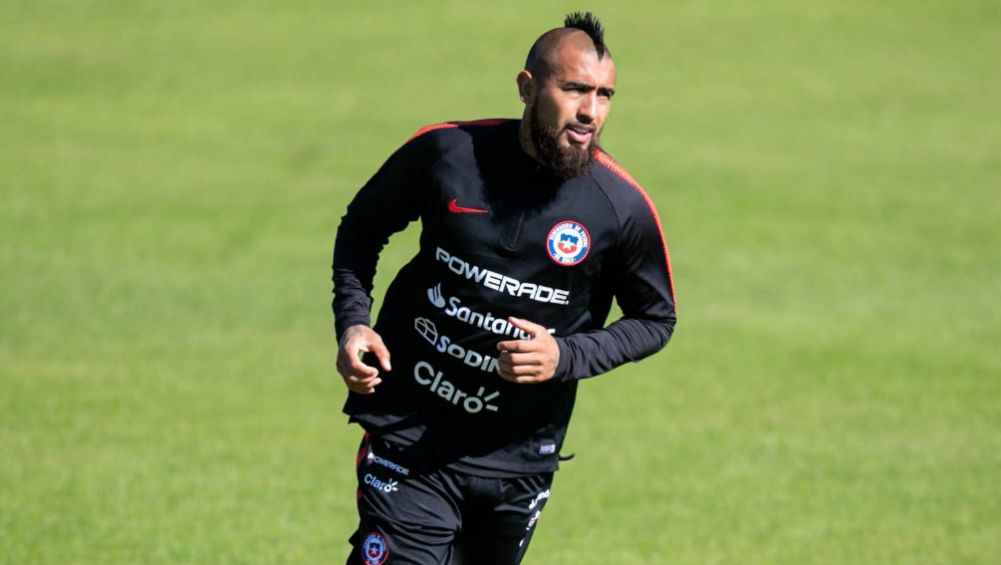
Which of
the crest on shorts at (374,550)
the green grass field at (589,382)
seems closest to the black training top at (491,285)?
the crest on shorts at (374,550)

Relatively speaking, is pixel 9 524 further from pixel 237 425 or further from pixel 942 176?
pixel 942 176

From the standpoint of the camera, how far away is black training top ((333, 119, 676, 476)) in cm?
551

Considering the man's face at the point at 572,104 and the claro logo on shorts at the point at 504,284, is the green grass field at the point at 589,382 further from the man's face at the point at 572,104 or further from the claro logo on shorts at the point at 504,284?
the man's face at the point at 572,104

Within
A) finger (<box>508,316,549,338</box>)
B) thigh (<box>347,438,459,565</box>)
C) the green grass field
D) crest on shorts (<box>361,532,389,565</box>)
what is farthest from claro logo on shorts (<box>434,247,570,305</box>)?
the green grass field

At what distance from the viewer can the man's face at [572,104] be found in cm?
533

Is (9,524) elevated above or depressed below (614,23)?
below

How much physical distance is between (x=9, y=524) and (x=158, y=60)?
53.5 ft

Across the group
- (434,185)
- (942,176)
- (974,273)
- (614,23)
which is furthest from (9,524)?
(614,23)

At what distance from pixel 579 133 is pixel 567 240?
416mm

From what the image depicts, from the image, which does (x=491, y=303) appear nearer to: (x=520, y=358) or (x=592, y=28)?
(x=520, y=358)

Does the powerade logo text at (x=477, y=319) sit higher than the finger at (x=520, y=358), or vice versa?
the powerade logo text at (x=477, y=319)

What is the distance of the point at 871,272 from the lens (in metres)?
16.5

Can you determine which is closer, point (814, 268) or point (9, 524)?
point (9, 524)

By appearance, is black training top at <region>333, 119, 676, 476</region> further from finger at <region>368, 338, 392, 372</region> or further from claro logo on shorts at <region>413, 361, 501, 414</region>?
finger at <region>368, 338, 392, 372</region>
